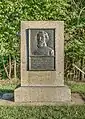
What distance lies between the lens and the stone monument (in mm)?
6977

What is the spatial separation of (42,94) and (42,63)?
0.66m

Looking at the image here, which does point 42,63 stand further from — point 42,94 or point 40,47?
point 42,94

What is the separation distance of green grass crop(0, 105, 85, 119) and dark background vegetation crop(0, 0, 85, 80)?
416 centimetres

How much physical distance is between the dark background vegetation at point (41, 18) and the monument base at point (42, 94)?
3.64 m

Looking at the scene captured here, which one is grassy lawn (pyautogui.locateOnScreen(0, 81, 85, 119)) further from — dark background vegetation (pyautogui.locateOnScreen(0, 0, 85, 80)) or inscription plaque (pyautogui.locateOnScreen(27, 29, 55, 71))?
dark background vegetation (pyautogui.locateOnScreen(0, 0, 85, 80))

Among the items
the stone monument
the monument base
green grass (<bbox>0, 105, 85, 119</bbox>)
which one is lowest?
green grass (<bbox>0, 105, 85, 119</bbox>)

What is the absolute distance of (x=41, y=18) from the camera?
1032 centimetres

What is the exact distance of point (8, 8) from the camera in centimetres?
1016

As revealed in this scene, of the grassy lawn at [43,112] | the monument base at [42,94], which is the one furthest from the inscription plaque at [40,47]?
the grassy lawn at [43,112]

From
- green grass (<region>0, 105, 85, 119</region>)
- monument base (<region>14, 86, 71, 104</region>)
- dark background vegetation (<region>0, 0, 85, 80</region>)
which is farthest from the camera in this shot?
dark background vegetation (<region>0, 0, 85, 80</region>)

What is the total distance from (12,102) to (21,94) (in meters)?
0.26

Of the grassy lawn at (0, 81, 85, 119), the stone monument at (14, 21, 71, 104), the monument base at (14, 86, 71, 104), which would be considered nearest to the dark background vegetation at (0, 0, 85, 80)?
the stone monument at (14, 21, 71, 104)

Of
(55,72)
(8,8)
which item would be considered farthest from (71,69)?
(55,72)

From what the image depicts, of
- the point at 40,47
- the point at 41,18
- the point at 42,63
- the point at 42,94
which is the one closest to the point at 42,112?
the point at 42,94
